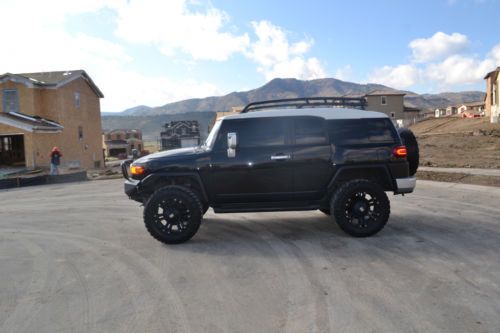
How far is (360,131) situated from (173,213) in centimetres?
315

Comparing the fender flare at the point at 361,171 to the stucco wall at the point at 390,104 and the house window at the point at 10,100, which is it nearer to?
the house window at the point at 10,100

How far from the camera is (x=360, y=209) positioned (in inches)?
238

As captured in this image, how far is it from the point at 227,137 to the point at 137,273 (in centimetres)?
242

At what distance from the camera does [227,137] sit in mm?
6129

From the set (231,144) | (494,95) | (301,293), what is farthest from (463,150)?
(494,95)

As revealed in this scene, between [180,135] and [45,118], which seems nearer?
[45,118]

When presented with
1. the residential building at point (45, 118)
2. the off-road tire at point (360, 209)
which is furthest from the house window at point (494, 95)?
the off-road tire at point (360, 209)

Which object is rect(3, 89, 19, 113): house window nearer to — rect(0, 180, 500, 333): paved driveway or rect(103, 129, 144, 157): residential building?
rect(0, 180, 500, 333): paved driveway

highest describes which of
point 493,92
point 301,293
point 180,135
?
point 493,92

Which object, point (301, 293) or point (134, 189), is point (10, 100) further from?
point (301, 293)

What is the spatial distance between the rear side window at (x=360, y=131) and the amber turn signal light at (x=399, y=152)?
0.50 feet

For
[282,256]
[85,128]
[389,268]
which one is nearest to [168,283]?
[282,256]

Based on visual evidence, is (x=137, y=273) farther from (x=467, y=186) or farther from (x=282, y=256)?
(x=467, y=186)

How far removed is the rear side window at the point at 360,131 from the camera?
242 inches
